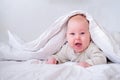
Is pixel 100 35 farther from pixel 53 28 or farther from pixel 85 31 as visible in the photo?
pixel 53 28

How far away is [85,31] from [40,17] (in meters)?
0.54

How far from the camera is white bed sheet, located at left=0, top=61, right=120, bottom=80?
81 cm

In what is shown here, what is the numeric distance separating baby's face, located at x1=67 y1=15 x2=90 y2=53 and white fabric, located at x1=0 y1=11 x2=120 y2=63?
30mm

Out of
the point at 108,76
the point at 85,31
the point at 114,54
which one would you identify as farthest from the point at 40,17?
the point at 108,76

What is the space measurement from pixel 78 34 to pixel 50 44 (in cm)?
16

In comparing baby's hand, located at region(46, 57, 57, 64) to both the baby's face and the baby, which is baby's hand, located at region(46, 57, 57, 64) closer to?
the baby

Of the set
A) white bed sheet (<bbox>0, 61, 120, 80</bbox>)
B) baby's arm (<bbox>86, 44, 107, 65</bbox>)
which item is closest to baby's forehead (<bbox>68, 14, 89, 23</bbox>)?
baby's arm (<bbox>86, 44, 107, 65</bbox>)

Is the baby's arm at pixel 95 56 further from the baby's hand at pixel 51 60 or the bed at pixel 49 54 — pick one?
the baby's hand at pixel 51 60

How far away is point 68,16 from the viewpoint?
111 centimetres

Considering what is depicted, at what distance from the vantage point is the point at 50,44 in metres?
1.13

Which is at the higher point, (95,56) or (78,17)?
(78,17)

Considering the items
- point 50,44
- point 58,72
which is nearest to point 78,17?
point 50,44

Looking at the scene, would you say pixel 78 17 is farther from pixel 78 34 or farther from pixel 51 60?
pixel 51 60

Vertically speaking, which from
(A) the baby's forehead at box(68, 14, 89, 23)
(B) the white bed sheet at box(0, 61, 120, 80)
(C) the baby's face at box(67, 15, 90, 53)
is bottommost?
(B) the white bed sheet at box(0, 61, 120, 80)
